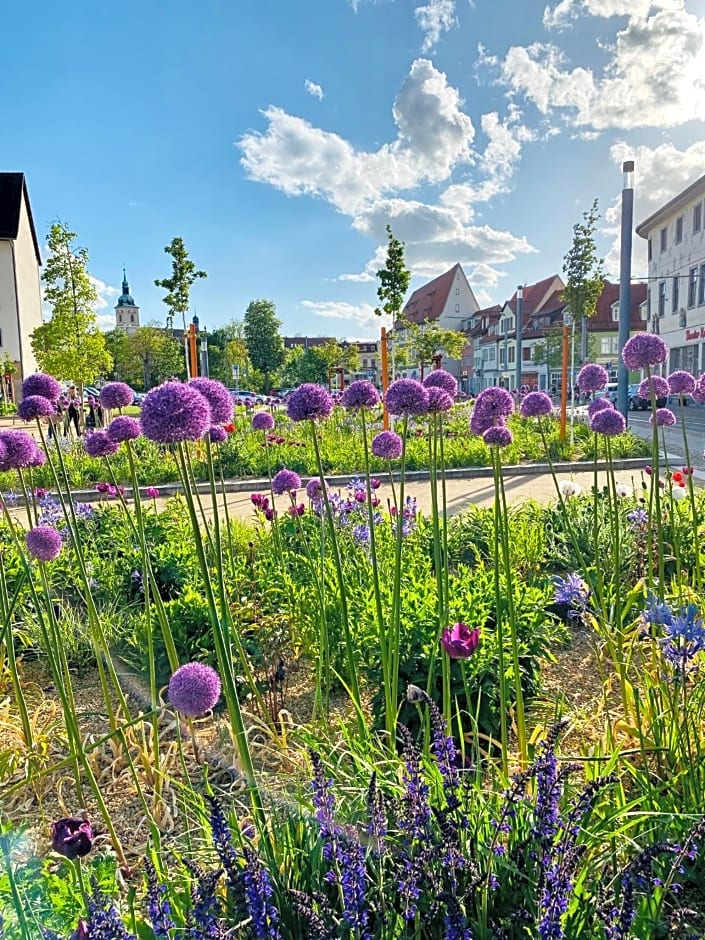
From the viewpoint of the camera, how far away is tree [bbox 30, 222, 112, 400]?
16.4 meters

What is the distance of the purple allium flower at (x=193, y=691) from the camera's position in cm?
144

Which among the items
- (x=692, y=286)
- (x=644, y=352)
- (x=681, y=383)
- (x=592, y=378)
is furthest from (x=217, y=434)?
(x=692, y=286)

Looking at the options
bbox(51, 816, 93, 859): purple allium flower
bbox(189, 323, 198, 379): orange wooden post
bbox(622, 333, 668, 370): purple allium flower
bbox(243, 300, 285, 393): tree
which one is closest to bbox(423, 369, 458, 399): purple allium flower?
bbox(622, 333, 668, 370): purple allium flower

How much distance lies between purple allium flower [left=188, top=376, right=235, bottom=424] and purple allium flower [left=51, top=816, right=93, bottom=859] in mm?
1054

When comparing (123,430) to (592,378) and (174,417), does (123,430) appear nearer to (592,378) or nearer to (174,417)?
(174,417)

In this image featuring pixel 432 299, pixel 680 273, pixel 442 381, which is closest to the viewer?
pixel 442 381

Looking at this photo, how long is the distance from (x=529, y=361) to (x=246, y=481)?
4773 cm

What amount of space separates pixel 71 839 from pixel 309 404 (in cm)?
139

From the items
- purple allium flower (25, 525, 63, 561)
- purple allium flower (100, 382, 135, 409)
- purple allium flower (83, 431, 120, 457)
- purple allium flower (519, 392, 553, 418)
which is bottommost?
purple allium flower (25, 525, 63, 561)

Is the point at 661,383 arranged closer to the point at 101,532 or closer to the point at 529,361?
the point at 101,532

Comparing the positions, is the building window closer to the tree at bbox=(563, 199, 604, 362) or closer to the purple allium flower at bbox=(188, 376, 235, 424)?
the tree at bbox=(563, 199, 604, 362)

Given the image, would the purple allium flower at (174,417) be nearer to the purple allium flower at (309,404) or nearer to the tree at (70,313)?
the purple allium flower at (309,404)

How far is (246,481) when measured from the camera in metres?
9.73

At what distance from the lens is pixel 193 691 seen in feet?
4.75
